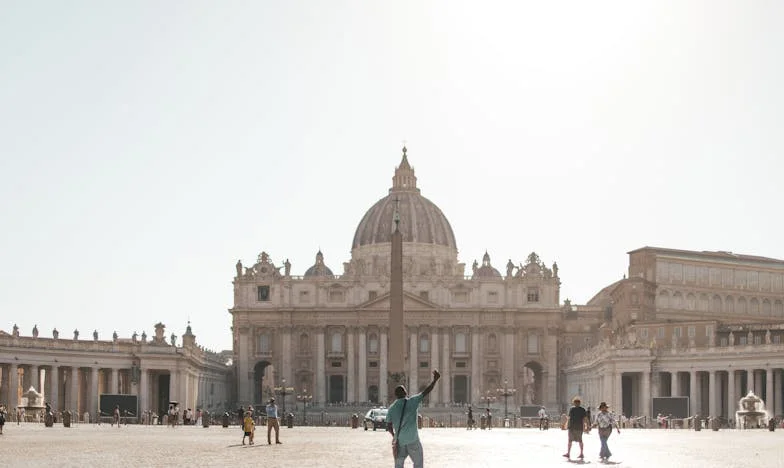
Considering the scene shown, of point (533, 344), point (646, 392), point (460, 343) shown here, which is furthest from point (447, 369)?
point (646, 392)

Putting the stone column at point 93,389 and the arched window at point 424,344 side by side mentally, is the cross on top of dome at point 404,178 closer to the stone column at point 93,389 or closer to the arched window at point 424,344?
the arched window at point 424,344

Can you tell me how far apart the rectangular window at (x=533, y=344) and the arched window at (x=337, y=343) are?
762 inches

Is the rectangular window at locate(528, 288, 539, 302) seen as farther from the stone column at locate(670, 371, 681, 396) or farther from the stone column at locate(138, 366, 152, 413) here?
the stone column at locate(138, 366, 152, 413)

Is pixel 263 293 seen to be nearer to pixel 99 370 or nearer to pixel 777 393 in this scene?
pixel 99 370

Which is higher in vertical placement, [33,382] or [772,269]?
[772,269]

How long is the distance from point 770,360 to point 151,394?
51.6 meters

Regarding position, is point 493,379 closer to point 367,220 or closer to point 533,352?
point 533,352

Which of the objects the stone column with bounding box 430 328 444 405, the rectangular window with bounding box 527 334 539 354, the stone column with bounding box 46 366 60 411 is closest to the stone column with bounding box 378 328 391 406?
the stone column with bounding box 430 328 444 405

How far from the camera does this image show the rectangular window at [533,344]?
493ft

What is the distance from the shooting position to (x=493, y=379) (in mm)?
149500

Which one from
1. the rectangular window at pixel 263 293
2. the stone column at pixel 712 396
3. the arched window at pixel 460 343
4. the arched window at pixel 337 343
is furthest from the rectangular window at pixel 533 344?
the stone column at pixel 712 396

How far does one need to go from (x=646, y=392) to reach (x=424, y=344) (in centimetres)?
4135

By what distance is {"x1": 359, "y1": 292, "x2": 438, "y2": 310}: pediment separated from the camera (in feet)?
489

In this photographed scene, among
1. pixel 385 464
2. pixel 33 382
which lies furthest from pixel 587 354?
pixel 385 464
